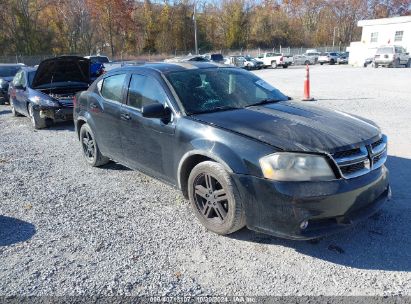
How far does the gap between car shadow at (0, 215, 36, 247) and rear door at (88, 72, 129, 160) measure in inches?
58.9

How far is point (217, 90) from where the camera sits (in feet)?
14.3

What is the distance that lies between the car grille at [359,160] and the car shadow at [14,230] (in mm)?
3134

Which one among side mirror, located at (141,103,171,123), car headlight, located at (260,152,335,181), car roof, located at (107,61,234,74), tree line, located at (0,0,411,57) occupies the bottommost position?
car headlight, located at (260,152,335,181)

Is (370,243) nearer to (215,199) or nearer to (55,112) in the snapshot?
(215,199)

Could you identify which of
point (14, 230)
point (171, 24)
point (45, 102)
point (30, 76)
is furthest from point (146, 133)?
point (171, 24)

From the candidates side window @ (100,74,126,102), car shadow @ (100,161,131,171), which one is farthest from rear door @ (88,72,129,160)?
car shadow @ (100,161,131,171)

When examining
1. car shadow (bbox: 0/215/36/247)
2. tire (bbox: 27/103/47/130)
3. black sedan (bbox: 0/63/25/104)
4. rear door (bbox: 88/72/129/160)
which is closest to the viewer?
car shadow (bbox: 0/215/36/247)

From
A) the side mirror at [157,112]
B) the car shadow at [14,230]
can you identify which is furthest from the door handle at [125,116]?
the car shadow at [14,230]

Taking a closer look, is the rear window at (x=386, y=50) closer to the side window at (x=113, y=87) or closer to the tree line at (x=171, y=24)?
the tree line at (x=171, y=24)

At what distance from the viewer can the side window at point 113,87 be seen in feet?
16.3

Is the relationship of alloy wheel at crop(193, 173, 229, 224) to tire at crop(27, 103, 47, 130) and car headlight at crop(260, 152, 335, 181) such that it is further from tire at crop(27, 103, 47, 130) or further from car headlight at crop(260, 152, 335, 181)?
tire at crop(27, 103, 47, 130)

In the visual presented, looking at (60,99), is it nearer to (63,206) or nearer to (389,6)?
(63,206)

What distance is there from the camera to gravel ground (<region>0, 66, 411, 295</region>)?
2984 millimetres

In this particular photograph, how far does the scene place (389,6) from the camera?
86.3 m
